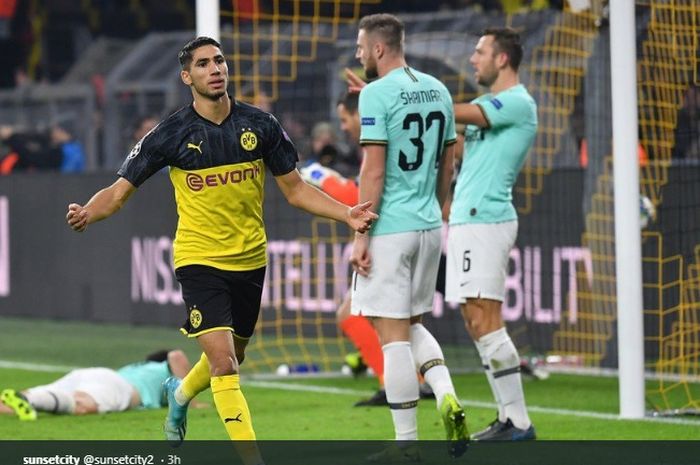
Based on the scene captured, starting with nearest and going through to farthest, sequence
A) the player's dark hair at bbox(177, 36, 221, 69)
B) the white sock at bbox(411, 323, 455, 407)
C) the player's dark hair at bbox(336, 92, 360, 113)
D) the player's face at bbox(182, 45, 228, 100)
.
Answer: the player's face at bbox(182, 45, 228, 100)
the player's dark hair at bbox(177, 36, 221, 69)
the white sock at bbox(411, 323, 455, 407)
the player's dark hair at bbox(336, 92, 360, 113)

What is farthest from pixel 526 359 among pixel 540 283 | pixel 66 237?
pixel 66 237

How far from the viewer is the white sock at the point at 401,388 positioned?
27.3 ft

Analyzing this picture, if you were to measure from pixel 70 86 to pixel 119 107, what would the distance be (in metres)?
1.50

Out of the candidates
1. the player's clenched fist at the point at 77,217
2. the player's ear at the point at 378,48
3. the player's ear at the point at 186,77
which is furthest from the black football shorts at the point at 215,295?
the player's ear at the point at 378,48

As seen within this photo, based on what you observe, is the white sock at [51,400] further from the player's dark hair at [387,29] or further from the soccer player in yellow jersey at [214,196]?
the player's dark hair at [387,29]

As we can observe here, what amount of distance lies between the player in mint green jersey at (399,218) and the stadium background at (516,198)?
123 inches

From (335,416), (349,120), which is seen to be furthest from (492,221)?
(349,120)

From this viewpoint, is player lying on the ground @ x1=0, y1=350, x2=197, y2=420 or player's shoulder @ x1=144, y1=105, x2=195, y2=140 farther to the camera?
player lying on the ground @ x1=0, y1=350, x2=197, y2=420

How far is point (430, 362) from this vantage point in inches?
332

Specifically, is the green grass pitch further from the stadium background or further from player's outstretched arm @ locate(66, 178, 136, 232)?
player's outstretched arm @ locate(66, 178, 136, 232)

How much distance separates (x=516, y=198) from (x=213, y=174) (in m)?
6.81

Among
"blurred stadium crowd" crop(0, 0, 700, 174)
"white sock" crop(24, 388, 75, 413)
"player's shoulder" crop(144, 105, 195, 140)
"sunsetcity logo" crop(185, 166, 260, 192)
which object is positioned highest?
"blurred stadium crowd" crop(0, 0, 700, 174)

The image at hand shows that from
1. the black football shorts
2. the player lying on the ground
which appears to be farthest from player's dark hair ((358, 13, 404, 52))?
the player lying on the ground

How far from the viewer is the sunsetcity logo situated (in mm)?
7867
